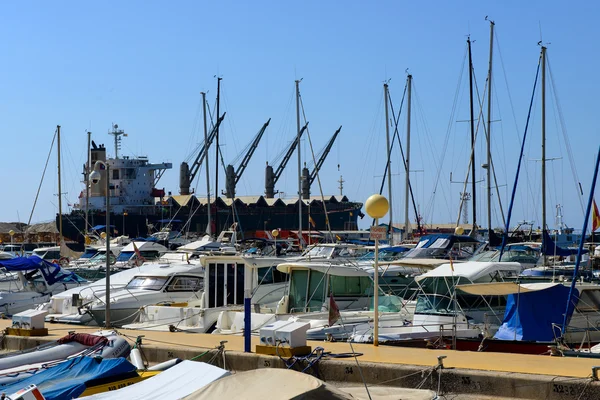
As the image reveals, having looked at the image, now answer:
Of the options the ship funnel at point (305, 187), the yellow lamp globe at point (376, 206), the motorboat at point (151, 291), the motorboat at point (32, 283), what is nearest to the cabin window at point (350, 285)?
the motorboat at point (151, 291)

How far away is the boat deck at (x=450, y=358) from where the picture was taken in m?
11.0

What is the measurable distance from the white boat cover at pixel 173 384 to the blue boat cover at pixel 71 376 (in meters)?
0.95

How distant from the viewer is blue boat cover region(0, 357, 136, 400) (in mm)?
10298

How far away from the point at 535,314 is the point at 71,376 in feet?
29.9

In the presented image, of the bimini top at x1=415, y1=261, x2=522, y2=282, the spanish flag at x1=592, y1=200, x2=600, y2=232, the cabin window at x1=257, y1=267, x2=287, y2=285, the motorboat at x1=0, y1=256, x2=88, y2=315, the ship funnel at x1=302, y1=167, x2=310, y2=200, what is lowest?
the motorboat at x1=0, y1=256, x2=88, y2=315

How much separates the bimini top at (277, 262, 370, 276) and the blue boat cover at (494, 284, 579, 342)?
15.1 ft

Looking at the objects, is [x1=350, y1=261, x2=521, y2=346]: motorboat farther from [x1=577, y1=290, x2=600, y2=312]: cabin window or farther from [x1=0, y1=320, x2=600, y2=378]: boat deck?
[x1=0, y1=320, x2=600, y2=378]: boat deck

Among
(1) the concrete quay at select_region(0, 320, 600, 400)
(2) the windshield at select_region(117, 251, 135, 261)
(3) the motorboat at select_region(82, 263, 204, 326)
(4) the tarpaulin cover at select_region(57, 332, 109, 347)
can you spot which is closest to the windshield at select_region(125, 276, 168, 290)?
(3) the motorboat at select_region(82, 263, 204, 326)

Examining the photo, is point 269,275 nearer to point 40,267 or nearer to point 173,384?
point 40,267

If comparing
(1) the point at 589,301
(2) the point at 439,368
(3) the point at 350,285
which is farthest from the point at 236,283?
(2) the point at 439,368

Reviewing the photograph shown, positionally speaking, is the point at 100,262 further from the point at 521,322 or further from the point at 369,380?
the point at 369,380

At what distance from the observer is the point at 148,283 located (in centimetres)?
2367

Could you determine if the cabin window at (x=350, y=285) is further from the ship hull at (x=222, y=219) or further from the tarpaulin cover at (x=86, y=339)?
the ship hull at (x=222, y=219)

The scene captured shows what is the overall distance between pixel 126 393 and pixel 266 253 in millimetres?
28317
